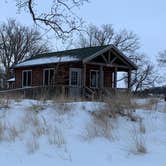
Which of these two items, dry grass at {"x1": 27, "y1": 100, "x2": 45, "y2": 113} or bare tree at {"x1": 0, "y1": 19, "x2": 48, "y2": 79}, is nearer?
dry grass at {"x1": 27, "y1": 100, "x2": 45, "y2": 113}

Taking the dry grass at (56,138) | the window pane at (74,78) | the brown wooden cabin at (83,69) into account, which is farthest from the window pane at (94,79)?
the dry grass at (56,138)

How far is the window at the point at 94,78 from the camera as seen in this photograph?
31703 millimetres

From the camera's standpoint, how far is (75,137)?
8.79 metres

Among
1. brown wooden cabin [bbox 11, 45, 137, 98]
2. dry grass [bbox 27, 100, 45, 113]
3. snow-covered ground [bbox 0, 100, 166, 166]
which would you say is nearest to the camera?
snow-covered ground [bbox 0, 100, 166, 166]

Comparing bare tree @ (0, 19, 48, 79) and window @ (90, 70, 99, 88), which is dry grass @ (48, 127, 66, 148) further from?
bare tree @ (0, 19, 48, 79)

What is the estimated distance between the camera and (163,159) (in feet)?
23.1

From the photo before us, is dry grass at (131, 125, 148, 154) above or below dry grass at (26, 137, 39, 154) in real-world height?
above

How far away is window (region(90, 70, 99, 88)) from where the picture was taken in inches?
1248

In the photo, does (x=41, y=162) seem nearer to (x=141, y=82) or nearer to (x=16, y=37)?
(x=141, y=82)

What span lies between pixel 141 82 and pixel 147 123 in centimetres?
5257

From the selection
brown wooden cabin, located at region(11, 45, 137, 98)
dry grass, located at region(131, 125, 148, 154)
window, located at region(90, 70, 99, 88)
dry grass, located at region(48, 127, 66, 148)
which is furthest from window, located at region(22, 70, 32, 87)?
dry grass, located at region(131, 125, 148, 154)

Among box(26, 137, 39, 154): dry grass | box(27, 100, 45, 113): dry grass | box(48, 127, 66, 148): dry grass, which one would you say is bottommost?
box(26, 137, 39, 154): dry grass

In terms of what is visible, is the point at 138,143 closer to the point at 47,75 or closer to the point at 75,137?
the point at 75,137

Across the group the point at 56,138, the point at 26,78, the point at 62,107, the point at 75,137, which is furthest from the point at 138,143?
the point at 26,78
